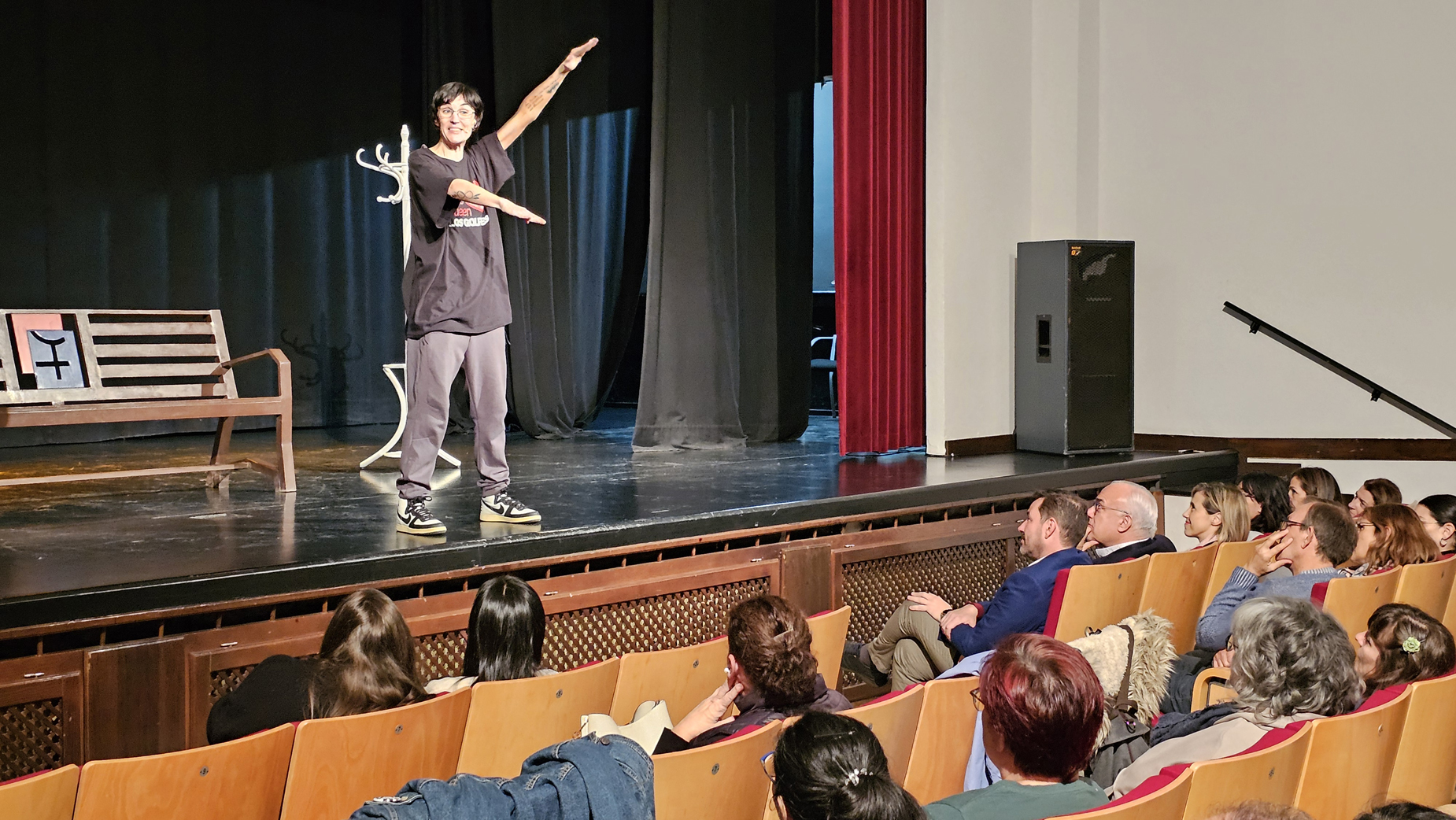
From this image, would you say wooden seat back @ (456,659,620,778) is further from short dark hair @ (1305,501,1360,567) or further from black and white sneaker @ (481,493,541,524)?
short dark hair @ (1305,501,1360,567)

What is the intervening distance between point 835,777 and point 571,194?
6.60 meters

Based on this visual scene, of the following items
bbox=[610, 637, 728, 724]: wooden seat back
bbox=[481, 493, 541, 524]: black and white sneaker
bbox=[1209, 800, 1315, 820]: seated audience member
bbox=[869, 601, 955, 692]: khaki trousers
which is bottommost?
bbox=[869, 601, 955, 692]: khaki trousers

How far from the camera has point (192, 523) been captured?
3965 millimetres

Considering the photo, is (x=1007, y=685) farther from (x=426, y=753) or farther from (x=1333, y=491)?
(x=1333, y=491)

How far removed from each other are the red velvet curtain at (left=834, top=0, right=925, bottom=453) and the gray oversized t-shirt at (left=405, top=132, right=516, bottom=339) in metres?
2.64

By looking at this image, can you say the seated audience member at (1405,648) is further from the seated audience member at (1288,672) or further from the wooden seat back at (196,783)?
the wooden seat back at (196,783)

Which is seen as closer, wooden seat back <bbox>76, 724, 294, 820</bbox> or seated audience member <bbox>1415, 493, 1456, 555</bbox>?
wooden seat back <bbox>76, 724, 294, 820</bbox>

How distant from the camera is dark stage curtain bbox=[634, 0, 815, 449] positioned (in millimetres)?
6750

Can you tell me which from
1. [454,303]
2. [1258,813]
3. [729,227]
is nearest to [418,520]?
[454,303]

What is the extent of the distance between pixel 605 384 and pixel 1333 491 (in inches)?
185

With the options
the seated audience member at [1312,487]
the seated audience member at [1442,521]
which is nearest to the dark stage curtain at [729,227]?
the seated audience member at [1312,487]

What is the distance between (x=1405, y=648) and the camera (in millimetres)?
2578

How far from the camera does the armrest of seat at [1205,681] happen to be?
9.96ft

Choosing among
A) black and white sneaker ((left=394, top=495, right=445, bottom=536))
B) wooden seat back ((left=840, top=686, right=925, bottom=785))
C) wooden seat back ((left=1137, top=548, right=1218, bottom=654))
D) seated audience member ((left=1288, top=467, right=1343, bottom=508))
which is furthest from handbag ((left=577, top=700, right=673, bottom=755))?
seated audience member ((left=1288, top=467, right=1343, bottom=508))
